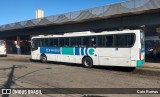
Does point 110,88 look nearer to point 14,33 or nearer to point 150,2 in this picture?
point 150,2

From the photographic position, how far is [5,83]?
39.4 feet

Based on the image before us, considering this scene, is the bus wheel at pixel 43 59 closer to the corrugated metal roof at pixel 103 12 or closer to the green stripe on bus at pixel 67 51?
the green stripe on bus at pixel 67 51

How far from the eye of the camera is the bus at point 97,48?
53.8 feet

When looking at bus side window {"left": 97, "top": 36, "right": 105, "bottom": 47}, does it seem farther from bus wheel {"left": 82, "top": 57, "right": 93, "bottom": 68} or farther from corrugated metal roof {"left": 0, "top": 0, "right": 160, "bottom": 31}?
corrugated metal roof {"left": 0, "top": 0, "right": 160, "bottom": 31}

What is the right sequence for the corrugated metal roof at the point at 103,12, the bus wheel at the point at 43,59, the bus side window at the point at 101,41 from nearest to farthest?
the bus side window at the point at 101,41 < the corrugated metal roof at the point at 103,12 < the bus wheel at the point at 43,59

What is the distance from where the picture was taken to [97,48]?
18594 millimetres

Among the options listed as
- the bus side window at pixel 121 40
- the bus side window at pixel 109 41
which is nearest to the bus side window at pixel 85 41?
the bus side window at pixel 109 41

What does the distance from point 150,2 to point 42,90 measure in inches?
551

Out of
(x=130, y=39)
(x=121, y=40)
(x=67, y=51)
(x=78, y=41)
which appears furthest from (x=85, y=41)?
(x=130, y=39)

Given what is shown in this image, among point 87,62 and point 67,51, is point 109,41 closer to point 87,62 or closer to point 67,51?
point 87,62

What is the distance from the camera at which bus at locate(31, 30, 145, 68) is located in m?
16.4

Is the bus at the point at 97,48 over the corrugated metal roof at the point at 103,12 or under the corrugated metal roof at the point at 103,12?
under

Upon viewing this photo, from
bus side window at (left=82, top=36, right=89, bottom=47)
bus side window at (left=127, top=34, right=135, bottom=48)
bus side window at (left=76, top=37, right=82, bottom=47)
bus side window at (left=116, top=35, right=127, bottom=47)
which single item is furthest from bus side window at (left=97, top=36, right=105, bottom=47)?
bus side window at (left=127, top=34, right=135, bottom=48)

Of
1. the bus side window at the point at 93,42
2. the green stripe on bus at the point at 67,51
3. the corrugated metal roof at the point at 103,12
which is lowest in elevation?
the green stripe on bus at the point at 67,51
